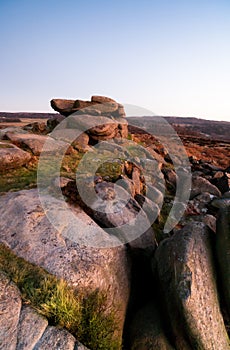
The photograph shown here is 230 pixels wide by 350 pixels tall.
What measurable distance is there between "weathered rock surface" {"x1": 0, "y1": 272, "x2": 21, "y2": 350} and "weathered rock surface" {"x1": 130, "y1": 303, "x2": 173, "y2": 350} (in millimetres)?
2922

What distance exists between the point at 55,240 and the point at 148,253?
125 inches

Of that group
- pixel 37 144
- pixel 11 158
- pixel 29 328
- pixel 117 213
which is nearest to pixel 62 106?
Answer: pixel 37 144

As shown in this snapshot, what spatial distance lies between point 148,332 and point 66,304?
7.69 ft

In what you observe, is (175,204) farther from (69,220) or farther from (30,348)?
(30,348)

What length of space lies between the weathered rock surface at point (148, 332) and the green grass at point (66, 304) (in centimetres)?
76

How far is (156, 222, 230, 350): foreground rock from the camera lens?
655 centimetres

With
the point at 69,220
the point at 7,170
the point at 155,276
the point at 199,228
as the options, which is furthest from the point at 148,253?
the point at 7,170

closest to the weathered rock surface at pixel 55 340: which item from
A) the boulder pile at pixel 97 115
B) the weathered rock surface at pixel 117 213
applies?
the weathered rock surface at pixel 117 213

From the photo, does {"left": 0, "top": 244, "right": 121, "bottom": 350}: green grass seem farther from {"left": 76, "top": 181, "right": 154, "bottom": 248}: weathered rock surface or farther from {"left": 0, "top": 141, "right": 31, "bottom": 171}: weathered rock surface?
{"left": 0, "top": 141, "right": 31, "bottom": 171}: weathered rock surface

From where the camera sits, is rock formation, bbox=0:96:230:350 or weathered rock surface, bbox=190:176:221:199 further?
weathered rock surface, bbox=190:176:221:199

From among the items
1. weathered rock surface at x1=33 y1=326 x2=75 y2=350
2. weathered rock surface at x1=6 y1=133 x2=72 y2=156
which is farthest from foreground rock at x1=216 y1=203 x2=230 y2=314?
weathered rock surface at x1=6 y1=133 x2=72 y2=156

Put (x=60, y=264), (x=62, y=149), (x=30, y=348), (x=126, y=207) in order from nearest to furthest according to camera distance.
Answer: (x=30, y=348) < (x=60, y=264) < (x=126, y=207) < (x=62, y=149)

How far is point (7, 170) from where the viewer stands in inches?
504

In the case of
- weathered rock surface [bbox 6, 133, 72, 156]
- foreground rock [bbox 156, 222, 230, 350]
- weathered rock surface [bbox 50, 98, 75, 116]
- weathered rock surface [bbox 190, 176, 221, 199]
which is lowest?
weathered rock surface [bbox 190, 176, 221, 199]
